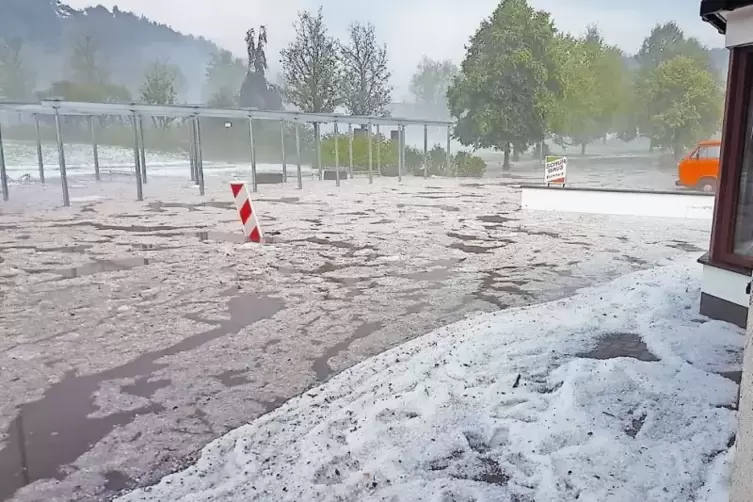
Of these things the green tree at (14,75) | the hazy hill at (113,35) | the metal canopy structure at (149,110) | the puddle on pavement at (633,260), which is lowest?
the puddle on pavement at (633,260)

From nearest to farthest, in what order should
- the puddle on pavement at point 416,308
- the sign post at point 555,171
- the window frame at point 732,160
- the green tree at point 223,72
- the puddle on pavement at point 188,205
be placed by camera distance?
the window frame at point 732,160, the puddle on pavement at point 416,308, the puddle on pavement at point 188,205, the sign post at point 555,171, the green tree at point 223,72

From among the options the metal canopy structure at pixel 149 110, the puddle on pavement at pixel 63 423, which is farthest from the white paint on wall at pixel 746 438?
the metal canopy structure at pixel 149 110

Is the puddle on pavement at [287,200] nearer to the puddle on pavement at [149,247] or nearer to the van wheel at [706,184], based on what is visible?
the puddle on pavement at [149,247]

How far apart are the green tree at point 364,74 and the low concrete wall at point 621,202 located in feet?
77.4

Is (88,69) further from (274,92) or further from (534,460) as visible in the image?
(534,460)

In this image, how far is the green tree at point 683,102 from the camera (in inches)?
1279

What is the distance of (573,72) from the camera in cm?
3338

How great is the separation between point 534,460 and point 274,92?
47.7 meters

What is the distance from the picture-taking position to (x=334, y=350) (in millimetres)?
4922

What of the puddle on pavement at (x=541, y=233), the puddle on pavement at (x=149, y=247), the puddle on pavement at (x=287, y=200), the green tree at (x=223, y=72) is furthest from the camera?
the green tree at (x=223, y=72)

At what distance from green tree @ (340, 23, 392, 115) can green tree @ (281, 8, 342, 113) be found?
1245 millimetres

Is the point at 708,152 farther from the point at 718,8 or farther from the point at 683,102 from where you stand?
the point at 718,8

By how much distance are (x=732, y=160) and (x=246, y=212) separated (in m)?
7.06

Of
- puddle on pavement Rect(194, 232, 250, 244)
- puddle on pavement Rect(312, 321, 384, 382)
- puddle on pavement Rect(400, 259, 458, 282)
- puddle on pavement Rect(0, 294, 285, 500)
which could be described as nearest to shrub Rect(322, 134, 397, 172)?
puddle on pavement Rect(194, 232, 250, 244)
